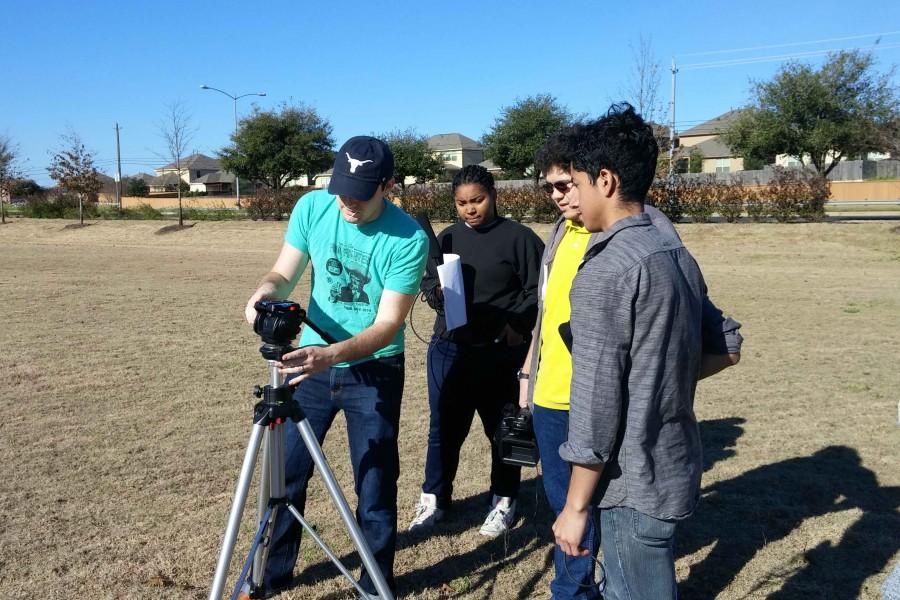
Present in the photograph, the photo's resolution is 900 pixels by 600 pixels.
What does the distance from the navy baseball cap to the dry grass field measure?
6.13ft

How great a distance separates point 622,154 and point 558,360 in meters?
1.01

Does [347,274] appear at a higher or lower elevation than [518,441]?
higher

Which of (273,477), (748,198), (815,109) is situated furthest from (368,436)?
(815,109)

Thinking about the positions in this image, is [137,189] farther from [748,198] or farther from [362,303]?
[362,303]

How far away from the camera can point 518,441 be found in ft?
10.8

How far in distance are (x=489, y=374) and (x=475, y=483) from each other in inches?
41.0

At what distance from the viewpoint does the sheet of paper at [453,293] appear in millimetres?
3949

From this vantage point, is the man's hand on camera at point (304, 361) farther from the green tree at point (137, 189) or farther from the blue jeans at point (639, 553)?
the green tree at point (137, 189)

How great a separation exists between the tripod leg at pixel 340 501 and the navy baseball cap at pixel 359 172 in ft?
2.91

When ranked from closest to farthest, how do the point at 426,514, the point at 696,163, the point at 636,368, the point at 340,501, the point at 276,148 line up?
the point at 636,368, the point at 340,501, the point at 426,514, the point at 276,148, the point at 696,163

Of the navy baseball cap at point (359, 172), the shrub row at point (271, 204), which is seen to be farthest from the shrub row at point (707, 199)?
the navy baseball cap at point (359, 172)

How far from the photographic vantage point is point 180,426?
587 cm

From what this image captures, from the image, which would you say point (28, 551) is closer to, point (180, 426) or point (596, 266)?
point (180, 426)

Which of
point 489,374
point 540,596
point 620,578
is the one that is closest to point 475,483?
point 489,374
